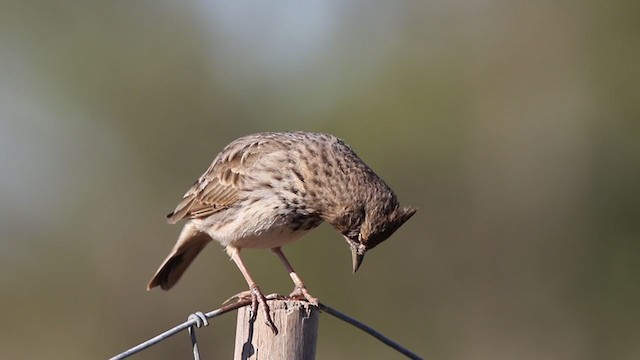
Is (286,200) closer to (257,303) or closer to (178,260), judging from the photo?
(178,260)

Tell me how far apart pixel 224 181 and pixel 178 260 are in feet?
2.42

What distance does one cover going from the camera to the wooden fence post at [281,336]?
5340 millimetres

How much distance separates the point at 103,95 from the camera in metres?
26.3

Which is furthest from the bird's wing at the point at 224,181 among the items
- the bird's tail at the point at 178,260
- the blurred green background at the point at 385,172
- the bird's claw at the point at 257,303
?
the blurred green background at the point at 385,172

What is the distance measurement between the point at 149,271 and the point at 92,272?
170 cm

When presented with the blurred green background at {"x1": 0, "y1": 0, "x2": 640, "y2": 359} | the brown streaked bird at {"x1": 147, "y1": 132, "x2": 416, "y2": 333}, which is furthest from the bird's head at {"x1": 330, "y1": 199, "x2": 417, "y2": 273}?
the blurred green background at {"x1": 0, "y1": 0, "x2": 640, "y2": 359}

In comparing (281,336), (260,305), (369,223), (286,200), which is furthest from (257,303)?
(286,200)

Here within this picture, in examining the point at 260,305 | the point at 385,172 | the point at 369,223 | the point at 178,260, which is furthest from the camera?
the point at 385,172

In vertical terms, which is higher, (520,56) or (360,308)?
(520,56)

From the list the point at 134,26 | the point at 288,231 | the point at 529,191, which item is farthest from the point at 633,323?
the point at 288,231

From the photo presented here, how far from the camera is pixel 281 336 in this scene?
5363mm

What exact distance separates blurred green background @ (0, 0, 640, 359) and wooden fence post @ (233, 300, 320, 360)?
14.8m

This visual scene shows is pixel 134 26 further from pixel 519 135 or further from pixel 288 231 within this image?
pixel 288 231

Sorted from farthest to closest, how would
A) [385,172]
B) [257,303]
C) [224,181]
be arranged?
[385,172] < [224,181] < [257,303]
